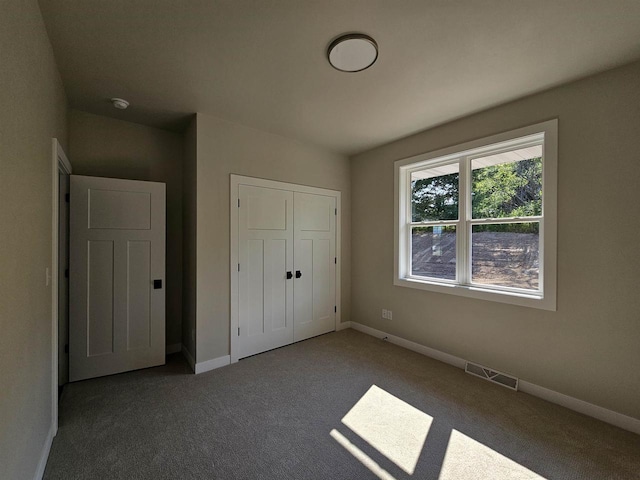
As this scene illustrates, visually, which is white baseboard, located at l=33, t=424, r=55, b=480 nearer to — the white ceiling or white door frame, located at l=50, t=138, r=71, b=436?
white door frame, located at l=50, t=138, r=71, b=436

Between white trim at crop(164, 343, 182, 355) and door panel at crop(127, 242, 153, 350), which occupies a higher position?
door panel at crop(127, 242, 153, 350)

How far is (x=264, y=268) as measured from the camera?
3416 mm

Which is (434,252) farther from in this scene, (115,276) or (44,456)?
(44,456)

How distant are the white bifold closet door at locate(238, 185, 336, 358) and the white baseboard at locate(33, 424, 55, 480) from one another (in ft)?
5.27

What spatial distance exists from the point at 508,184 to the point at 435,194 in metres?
0.79

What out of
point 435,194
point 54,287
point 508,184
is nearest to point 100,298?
point 54,287

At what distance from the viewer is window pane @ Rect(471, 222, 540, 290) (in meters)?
2.61

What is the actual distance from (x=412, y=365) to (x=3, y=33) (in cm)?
374

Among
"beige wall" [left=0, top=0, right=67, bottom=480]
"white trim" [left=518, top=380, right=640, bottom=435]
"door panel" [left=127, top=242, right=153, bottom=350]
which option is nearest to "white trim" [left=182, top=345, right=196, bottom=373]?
"door panel" [left=127, top=242, right=153, bottom=350]

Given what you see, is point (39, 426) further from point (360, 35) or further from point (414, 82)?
point (414, 82)

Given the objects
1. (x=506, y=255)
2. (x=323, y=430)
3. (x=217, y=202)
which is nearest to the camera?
(x=323, y=430)

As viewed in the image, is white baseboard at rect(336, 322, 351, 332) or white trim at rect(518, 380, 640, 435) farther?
white baseboard at rect(336, 322, 351, 332)

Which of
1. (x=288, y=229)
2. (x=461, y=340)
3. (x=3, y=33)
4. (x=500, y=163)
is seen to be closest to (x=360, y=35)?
(x=3, y=33)

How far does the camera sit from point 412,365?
10.0 feet
